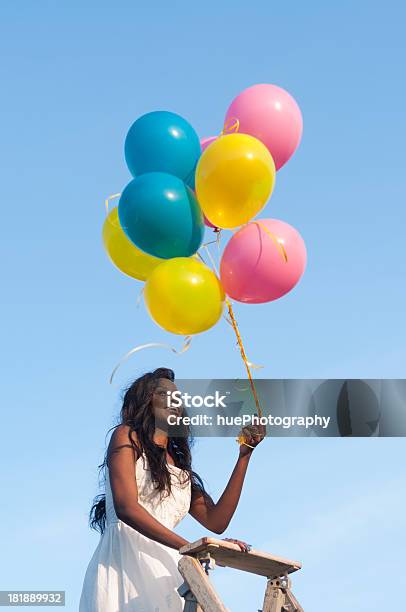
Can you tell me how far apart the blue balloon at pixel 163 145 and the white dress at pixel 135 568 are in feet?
4.42

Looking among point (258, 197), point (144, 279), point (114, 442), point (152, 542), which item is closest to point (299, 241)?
point (258, 197)

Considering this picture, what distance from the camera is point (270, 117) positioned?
4277 mm

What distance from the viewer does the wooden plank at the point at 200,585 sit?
3266mm

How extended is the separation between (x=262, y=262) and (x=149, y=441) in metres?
0.96

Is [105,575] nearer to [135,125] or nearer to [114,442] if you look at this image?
[114,442]

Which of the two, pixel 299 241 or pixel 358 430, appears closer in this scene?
pixel 299 241

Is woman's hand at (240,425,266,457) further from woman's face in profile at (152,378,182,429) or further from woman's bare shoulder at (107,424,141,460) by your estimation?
woman's bare shoulder at (107,424,141,460)

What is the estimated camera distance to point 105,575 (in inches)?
149

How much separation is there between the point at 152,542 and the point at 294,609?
665 mm

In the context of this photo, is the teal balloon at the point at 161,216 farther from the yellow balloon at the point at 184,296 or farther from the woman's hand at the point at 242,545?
the woman's hand at the point at 242,545

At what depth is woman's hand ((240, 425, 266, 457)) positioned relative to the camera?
161 inches
